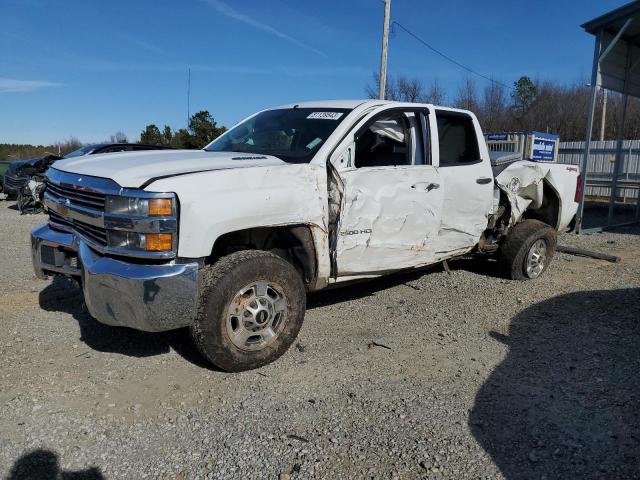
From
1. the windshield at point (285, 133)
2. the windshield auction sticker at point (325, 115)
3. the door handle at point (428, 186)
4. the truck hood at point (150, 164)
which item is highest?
the windshield auction sticker at point (325, 115)

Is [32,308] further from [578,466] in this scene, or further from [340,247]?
[578,466]

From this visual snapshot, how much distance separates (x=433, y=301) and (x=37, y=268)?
3.78 metres

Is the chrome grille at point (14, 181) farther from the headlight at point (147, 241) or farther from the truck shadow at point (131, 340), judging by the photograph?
the headlight at point (147, 241)

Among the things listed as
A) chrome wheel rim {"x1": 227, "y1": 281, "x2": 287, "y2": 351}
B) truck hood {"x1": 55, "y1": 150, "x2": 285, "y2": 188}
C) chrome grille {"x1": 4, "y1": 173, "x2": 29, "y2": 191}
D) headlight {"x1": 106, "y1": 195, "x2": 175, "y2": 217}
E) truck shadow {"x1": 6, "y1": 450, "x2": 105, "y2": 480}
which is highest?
truck hood {"x1": 55, "y1": 150, "x2": 285, "y2": 188}

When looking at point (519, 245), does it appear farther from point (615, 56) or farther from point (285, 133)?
point (615, 56)

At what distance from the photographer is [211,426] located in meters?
3.20

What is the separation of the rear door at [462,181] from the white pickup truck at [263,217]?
17mm

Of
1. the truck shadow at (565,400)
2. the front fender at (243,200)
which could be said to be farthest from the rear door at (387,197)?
the truck shadow at (565,400)

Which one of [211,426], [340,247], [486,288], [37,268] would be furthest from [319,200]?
[486,288]

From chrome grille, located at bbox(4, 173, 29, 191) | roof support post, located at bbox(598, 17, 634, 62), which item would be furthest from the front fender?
chrome grille, located at bbox(4, 173, 29, 191)

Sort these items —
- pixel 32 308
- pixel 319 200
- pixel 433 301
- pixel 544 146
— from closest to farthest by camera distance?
pixel 319 200 → pixel 32 308 → pixel 433 301 → pixel 544 146

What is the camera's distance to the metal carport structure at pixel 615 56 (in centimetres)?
1020

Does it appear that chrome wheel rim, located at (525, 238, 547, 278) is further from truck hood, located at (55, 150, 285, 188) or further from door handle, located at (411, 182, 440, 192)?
truck hood, located at (55, 150, 285, 188)

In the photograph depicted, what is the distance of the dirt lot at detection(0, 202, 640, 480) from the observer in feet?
9.36
